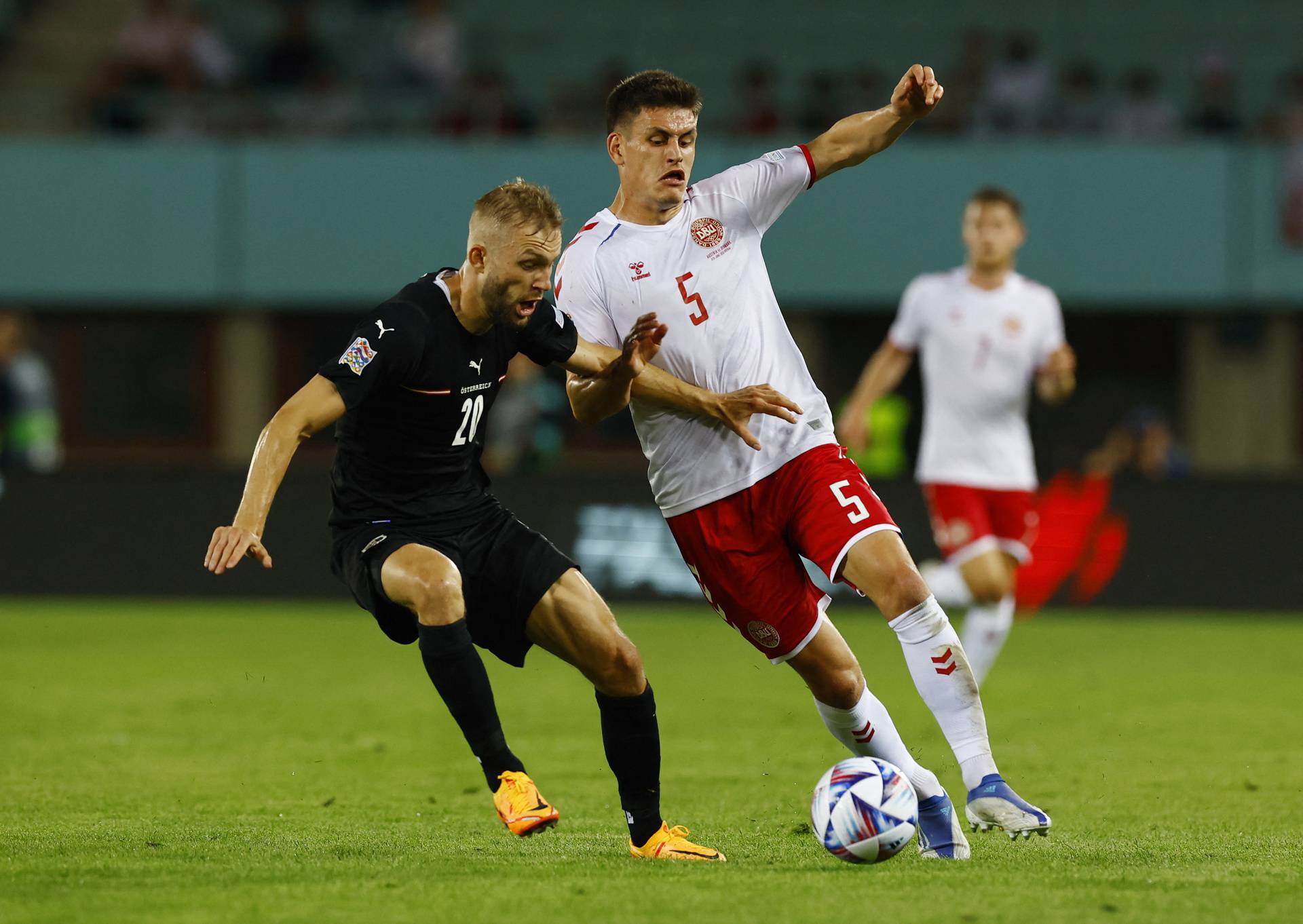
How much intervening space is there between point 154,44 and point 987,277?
12.3m

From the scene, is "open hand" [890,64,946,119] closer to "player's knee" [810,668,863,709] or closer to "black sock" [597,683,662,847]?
"player's knee" [810,668,863,709]

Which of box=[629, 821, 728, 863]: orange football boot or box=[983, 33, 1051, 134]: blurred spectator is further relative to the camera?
box=[983, 33, 1051, 134]: blurred spectator

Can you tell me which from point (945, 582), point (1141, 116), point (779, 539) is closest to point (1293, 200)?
point (1141, 116)

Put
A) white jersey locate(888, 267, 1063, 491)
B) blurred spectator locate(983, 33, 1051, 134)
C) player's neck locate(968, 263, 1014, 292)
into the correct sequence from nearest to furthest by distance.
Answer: white jersey locate(888, 267, 1063, 491) → player's neck locate(968, 263, 1014, 292) → blurred spectator locate(983, 33, 1051, 134)

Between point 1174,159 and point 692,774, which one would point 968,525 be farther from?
point 1174,159

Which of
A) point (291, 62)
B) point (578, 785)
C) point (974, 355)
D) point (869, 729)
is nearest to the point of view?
point (869, 729)

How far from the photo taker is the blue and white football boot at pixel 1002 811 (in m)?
5.48

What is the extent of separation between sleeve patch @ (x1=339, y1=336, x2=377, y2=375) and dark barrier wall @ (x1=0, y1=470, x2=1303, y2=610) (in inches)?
368

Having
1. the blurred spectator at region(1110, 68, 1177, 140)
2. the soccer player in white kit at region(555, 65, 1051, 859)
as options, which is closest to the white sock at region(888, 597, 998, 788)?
the soccer player in white kit at region(555, 65, 1051, 859)

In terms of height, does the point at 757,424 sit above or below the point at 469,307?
below

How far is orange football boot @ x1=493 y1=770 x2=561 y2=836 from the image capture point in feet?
18.3

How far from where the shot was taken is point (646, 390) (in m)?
5.86

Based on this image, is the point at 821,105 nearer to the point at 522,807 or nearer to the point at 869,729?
the point at 869,729

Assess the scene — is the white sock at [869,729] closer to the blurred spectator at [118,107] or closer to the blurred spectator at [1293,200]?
the blurred spectator at [1293,200]
